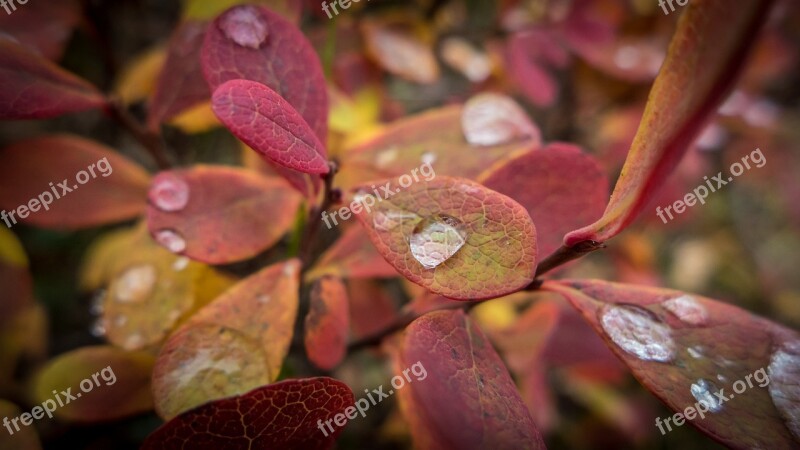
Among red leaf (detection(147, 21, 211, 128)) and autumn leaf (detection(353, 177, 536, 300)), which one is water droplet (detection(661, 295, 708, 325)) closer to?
autumn leaf (detection(353, 177, 536, 300))

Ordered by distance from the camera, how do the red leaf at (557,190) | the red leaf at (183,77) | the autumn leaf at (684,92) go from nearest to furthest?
the autumn leaf at (684,92) < the red leaf at (557,190) < the red leaf at (183,77)

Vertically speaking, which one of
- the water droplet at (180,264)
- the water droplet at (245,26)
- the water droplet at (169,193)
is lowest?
the water droplet at (180,264)

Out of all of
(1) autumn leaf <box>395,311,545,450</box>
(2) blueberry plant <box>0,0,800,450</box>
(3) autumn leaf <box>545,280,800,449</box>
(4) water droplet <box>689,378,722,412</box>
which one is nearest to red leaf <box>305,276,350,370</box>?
(2) blueberry plant <box>0,0,800,450</box>

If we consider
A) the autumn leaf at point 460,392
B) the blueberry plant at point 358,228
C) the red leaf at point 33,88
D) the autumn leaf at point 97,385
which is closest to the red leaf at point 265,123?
the blueberry plant at point 358,228

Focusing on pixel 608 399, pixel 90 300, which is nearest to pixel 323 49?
pixel 90 300

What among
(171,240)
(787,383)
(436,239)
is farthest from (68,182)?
(787,383)

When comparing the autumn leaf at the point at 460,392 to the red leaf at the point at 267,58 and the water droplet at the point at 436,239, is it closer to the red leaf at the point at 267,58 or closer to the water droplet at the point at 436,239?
the water droplet at the point at 436,239
